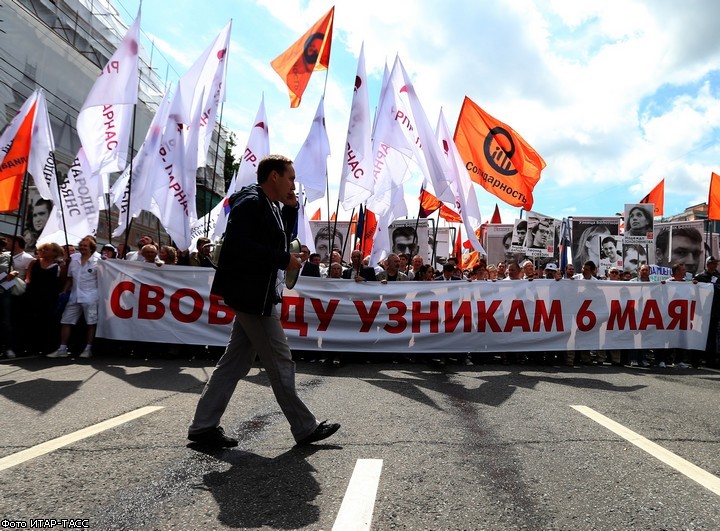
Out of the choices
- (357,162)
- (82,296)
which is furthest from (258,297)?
(357,162)

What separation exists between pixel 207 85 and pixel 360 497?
34.4 feet

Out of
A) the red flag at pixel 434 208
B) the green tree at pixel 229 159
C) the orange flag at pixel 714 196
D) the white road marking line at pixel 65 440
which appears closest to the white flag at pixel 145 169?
the red flag at pixel 434 208

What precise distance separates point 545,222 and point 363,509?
13.1m

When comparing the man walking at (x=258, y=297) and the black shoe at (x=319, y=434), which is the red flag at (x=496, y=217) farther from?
the black shoe at (x=319, y=434)

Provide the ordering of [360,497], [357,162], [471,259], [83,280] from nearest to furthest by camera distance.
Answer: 1. [360,497]
2. [83,280]
3. [357,162]
4. [471,259]

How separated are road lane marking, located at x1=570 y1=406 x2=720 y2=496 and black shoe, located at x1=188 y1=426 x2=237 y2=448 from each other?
9.04 feet

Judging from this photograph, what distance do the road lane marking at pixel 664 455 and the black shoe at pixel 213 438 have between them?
2.76 meters

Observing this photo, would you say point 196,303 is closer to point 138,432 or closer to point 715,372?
point 138,432

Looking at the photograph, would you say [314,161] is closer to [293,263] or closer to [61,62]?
[293,263]

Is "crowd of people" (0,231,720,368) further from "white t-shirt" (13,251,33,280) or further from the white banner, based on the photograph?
the white banner

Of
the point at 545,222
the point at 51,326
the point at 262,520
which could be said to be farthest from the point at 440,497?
the point at 545,222

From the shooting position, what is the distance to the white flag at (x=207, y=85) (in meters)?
11.0

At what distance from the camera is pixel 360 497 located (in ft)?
8.73

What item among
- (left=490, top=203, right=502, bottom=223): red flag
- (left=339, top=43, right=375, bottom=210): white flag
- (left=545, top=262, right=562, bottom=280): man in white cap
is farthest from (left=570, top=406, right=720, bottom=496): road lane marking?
(left=490, top=203, right=502, bottom=223): red flag
